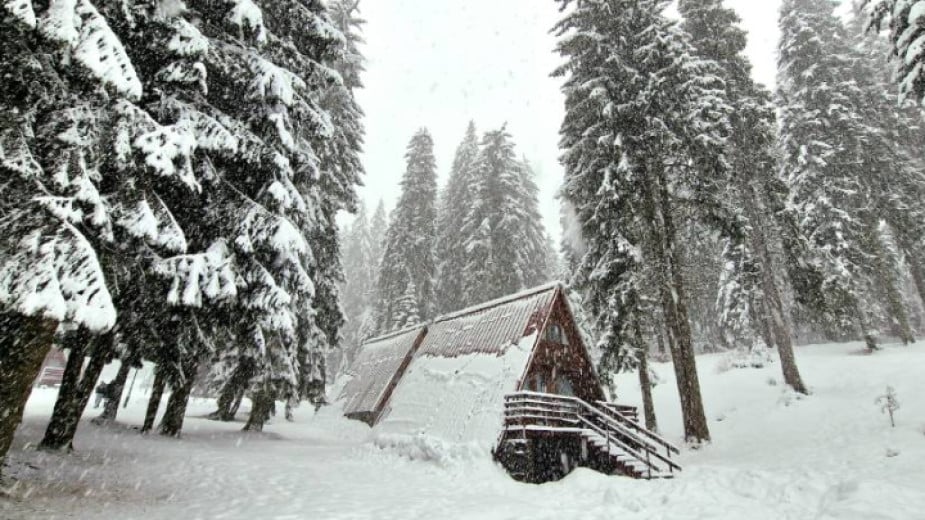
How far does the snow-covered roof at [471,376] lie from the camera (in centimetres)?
1448

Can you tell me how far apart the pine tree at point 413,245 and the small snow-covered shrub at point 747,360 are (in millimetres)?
21310

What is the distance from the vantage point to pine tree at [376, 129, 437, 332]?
127ft

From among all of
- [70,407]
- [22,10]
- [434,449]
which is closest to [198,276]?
[22,10]

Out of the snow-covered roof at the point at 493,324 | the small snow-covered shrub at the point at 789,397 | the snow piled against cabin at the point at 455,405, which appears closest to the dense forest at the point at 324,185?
the small snow-covered shrub at the point at 789,397

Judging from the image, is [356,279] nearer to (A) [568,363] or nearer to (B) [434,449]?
(A) [568,363]

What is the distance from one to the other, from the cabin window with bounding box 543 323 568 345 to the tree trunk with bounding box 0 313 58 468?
13.9m

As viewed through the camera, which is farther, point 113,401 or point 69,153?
point 113,401

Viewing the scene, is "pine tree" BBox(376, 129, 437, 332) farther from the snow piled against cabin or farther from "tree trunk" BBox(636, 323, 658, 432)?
"tree trunk" BBox(636, 323, 658, 432)

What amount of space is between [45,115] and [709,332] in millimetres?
44229

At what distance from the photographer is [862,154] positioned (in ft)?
78.1

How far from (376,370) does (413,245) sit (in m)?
15.1

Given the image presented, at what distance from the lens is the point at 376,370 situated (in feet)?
85.3

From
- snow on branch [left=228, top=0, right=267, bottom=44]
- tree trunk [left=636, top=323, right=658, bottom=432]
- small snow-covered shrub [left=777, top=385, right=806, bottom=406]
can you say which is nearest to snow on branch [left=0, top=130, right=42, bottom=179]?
snow on branch [left=228, top=0, right=267, bottom=44]

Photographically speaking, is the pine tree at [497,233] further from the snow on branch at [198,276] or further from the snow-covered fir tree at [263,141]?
the snow on branch at [198,276]
